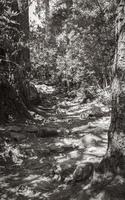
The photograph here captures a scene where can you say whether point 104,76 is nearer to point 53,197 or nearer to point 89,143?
Result: point 89,143

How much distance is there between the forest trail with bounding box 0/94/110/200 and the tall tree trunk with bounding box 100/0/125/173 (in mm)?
907

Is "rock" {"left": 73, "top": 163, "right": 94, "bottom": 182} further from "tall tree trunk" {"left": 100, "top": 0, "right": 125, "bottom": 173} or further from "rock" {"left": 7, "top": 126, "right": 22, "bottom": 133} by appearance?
"rock" {"left": 7, "top": 126, "right": 22, "bottom": 133}

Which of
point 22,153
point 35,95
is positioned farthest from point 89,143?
point 35,95

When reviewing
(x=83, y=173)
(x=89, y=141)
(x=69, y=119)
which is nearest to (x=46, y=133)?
(x=89, y=141)

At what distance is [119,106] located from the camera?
4.25m

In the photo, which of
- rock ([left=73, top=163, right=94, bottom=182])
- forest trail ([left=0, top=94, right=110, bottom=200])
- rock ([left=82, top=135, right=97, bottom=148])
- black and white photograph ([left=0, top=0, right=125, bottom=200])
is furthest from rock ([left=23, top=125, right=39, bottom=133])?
rock ([left=73, top=163, right=94, bottom=182])

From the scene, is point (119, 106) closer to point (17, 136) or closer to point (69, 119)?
point (17, 136)

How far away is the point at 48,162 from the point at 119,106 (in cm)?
306

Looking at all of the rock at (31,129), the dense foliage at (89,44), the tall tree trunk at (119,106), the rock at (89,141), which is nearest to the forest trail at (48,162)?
the rock at (89,141)

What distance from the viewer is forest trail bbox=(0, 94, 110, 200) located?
5.30 metres

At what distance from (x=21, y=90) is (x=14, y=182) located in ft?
19.5

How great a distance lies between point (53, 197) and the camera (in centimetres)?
504

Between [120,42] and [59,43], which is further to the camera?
[59,43]

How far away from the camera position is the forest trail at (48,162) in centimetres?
Result: 530
